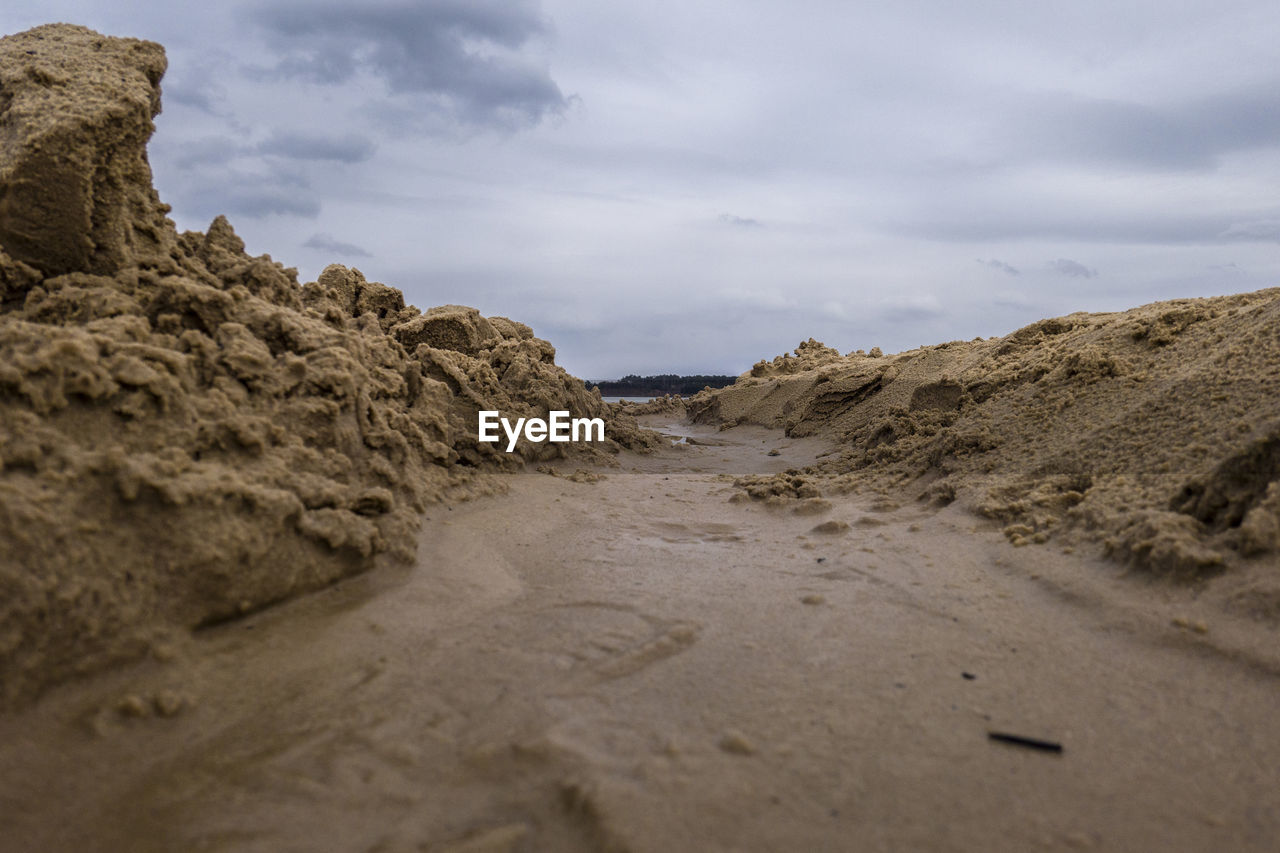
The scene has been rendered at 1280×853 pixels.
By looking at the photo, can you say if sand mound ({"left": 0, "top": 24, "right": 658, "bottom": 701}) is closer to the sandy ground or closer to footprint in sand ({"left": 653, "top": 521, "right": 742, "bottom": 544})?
the sandy ground

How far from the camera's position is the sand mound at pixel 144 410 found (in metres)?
1.76

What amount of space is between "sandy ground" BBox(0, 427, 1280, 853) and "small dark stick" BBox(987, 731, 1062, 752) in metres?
0.02

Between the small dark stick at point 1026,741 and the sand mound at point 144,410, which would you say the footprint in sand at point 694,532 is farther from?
the small dark stick at point 1026,741

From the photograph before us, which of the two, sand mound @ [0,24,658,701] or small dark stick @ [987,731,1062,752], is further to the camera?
sand mound @ [0,24,658,701]

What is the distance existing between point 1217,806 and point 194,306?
133 inches

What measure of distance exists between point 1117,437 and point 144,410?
408 cm

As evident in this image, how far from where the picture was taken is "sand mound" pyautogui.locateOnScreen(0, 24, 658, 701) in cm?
176

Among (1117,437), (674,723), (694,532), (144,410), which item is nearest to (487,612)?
(674,723)

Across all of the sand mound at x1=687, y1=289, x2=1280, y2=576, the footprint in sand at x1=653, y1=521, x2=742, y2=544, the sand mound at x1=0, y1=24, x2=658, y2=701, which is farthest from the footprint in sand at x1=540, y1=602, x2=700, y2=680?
the sand mound at x1=687, y1=289, x2=1280, y2=576

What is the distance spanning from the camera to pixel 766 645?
83.4 inches

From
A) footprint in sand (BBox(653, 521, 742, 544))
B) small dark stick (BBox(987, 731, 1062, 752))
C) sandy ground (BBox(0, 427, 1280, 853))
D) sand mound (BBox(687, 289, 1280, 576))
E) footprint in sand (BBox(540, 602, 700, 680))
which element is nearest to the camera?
sandy ground (BBox(0, 427, 1280, 853))

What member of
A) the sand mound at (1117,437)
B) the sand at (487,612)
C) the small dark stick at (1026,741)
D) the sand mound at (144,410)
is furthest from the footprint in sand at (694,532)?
the small dark stick at (1026,741)

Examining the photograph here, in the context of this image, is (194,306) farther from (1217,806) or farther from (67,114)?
(1217,806)

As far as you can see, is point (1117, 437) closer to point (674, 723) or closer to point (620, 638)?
point (620, 638)
